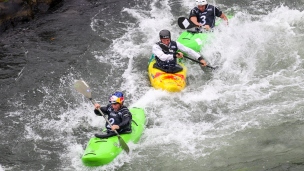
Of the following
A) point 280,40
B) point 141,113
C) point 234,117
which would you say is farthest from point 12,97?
point 280,40

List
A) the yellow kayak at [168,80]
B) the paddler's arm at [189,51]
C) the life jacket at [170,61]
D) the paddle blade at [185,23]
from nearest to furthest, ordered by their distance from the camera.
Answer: the yellow kayak at [168,80] → the life jacket at [170,61] → the paddler's arm at [189,51] → the paddle blade at [185,23]

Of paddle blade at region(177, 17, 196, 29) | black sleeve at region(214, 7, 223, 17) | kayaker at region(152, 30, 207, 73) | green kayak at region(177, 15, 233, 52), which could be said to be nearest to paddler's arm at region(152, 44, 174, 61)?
kayaker at region(152, 30, 207, 73)

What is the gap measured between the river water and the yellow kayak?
156 mm

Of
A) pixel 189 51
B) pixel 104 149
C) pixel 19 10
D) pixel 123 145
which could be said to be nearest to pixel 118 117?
pixel 123 145

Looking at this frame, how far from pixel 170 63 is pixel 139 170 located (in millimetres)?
3367

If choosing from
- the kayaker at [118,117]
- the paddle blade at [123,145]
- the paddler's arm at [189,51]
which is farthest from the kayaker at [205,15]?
the paddle blade at [123,145]

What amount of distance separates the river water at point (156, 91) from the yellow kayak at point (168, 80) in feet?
0.51

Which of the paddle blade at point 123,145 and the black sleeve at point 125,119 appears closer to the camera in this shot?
the paddle blade at point 123,145

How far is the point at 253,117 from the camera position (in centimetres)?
852

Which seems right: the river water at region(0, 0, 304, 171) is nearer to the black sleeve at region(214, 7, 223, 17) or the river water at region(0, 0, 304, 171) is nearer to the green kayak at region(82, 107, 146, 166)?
the green kayak at region(82, 107, 146, 166)

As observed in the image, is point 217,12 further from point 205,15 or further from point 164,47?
point 164,47

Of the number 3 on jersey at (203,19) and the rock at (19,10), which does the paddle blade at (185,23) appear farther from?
the rock at (19,10)

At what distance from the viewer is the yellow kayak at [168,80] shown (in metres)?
9.46

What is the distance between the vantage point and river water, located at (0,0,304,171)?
25.1 ft
